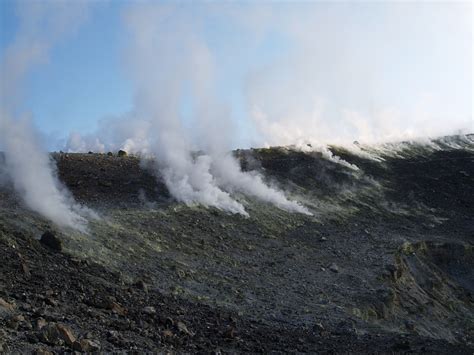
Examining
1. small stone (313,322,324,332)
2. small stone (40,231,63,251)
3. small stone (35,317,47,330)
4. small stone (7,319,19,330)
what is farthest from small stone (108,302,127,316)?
small stone (313,322,324,332)

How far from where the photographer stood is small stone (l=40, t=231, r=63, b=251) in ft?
51.2

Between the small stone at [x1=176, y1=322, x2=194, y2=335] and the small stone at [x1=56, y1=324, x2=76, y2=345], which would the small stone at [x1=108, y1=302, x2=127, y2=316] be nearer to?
the small stone at [x1=176, y1=322, x2=194, y2=335]

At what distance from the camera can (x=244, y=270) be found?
19922 mm

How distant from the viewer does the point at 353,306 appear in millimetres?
→ 18000

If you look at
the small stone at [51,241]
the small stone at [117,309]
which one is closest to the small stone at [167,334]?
the small stone at [117,309]

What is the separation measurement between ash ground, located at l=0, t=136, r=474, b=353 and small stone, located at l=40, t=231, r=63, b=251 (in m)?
0.20

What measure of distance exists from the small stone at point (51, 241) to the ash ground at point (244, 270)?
0.66ft

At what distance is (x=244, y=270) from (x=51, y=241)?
26.4 feet

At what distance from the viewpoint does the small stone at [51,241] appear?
15617 millimetres

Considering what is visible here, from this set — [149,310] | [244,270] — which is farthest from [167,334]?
[244,270]

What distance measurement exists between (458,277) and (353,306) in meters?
13.2

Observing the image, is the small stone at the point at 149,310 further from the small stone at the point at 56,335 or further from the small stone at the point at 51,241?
the small stone at the point at 51,241

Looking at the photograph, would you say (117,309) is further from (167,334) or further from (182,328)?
(182,328)

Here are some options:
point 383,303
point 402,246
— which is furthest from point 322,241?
point 383,303
